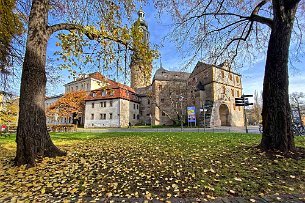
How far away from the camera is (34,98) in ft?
17.8

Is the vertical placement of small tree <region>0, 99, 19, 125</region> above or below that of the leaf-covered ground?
above

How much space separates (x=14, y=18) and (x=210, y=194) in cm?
1025

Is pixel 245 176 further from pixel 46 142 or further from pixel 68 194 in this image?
pixel 46 142

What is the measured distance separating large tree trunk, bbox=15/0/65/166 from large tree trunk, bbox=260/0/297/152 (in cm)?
718

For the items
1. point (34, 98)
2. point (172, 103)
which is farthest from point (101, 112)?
point (34, 98)

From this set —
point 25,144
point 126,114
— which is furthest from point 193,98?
point 25,144

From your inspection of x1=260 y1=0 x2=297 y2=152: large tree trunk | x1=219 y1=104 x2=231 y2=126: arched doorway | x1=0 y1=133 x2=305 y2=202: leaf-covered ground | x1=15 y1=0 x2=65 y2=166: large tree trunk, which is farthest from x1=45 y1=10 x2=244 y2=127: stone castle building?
x1=15 y1=0 x2=65 y2=166: large tree trunk

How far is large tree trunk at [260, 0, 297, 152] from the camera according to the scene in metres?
5.49

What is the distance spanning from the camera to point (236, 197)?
118 inches

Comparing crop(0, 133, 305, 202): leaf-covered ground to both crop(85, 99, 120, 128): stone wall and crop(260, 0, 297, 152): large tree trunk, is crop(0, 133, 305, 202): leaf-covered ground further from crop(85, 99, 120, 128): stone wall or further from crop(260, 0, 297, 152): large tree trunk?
crop(85, 99, 120, 128): stone wall

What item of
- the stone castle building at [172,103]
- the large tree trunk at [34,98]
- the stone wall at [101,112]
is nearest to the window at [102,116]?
the stone castle building at [172,103]

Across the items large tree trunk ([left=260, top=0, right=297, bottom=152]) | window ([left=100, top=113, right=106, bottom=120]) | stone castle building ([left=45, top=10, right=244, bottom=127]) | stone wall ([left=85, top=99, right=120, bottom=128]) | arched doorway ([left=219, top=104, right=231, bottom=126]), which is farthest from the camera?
window ([left=100, top=113, right=106, bottom=120])

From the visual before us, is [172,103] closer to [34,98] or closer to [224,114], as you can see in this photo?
[224,114]

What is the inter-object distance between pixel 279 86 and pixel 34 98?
7740mm
